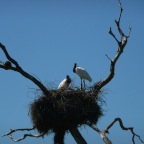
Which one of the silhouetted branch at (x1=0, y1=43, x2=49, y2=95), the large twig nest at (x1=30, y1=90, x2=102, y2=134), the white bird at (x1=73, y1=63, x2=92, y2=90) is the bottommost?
the large twig nest at (x1=30, y1=90, x2=102, y2=134)

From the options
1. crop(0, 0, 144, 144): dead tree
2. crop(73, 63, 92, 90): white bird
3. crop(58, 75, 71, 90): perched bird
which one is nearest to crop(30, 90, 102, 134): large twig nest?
crop(0, 0, 144, 144): dead tree

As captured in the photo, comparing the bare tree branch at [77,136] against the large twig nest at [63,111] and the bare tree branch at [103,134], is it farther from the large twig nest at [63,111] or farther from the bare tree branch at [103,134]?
the bare tree branch at [103,134]

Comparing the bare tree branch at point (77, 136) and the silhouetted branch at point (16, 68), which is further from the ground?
the silhouetted branch at point (16, 68)

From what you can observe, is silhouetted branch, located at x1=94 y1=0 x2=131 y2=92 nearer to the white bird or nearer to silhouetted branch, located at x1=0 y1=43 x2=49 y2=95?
silhouetted branch, located at x1=0 y1=43 x2=49 y2=95

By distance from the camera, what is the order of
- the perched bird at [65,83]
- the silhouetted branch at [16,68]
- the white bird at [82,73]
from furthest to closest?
the white bird at [82,73] → the perched bird at [65,83] → the silhouetted branch at [16,68]

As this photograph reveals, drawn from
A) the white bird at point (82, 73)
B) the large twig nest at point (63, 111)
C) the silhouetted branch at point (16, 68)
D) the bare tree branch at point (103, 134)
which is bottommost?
the bare tree branch at point (103, 134)

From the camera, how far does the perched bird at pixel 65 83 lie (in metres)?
10.1

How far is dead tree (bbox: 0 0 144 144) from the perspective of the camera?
366 inches

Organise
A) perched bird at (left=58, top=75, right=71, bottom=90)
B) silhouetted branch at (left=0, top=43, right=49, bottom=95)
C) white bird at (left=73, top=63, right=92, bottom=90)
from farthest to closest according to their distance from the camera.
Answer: white bird at (left=73, top=63, right=92, bottom=90) < perched bird at (left=58, top=75, right=71, bottom=90) < silhouetted branch at (left=0, top=43, right=49, bottom=95)

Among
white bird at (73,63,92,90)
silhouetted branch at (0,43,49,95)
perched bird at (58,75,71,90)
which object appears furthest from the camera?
white bird at (73,63,92,90)

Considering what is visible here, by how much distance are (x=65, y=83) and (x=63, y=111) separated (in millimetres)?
1804

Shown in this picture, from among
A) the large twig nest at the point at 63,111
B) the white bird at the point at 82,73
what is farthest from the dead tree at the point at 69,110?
the white bird at the point at 82,73

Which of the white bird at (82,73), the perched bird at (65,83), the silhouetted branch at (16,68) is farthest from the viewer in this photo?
the white bird at (82,73)

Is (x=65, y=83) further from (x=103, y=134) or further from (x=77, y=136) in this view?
(x=103, y=134)
